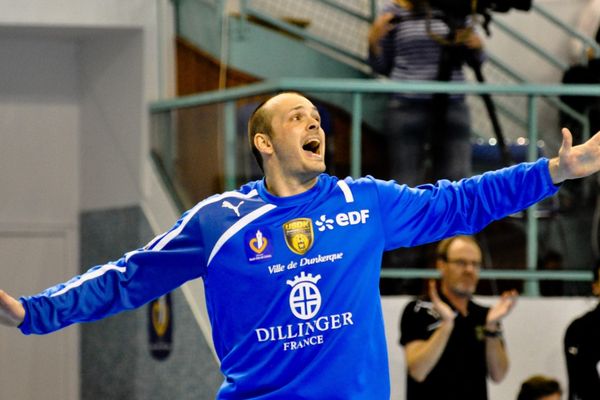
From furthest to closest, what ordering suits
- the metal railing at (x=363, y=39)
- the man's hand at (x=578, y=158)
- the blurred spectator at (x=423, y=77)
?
1. the metal railing at (x=363, y=39)
2. the blurred spectator at (x=423, y=77)
3. the man's hand at (x=578, y=158)

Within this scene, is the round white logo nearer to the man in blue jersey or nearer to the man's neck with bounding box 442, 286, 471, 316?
the man in blue jersey

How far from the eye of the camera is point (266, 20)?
8.04 m

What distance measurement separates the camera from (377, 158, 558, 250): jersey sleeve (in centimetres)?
408

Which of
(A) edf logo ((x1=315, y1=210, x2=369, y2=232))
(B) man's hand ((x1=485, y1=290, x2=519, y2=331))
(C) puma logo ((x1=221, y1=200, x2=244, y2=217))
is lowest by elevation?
(B) man's hand ((x1=485, y1=290, x2=519, y2=331))

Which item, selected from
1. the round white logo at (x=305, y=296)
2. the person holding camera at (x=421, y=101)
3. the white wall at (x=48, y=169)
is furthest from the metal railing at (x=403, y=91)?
the round white logo at (x=305, y=296)

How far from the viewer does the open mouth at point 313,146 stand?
423 centimetres

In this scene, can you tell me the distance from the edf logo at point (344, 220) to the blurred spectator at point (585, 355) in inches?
102

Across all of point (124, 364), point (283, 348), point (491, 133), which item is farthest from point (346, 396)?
point (124, 364)

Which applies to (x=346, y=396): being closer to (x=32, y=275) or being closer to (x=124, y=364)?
(x=124, y=364)

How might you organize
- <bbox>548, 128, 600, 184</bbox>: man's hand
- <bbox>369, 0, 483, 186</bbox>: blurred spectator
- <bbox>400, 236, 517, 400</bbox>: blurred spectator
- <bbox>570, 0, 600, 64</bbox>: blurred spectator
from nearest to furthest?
<bbox>548, 128, 600, 184</bbox>: man's hand
<bbox>400, 236, 517, 400</bbox>: blurred spectator
<bbox>369, 0, 483, 186</bbox>: blurred spectator
<bbox>570, 0, 600, 64</bbox>: blurred spectator

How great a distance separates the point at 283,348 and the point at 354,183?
60 centimetres

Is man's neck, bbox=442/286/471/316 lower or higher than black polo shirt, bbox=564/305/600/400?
higher

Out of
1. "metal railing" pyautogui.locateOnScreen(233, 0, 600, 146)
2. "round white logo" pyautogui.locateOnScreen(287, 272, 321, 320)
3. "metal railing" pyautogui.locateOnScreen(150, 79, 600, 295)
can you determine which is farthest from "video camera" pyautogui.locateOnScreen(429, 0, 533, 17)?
"round white logo" pyautogui.locateOnScreen(287, 272, 321, 320)

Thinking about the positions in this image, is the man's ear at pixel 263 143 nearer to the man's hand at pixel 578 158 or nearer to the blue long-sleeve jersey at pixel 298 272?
the blue long-sleeve jersey at pixel 298 272
